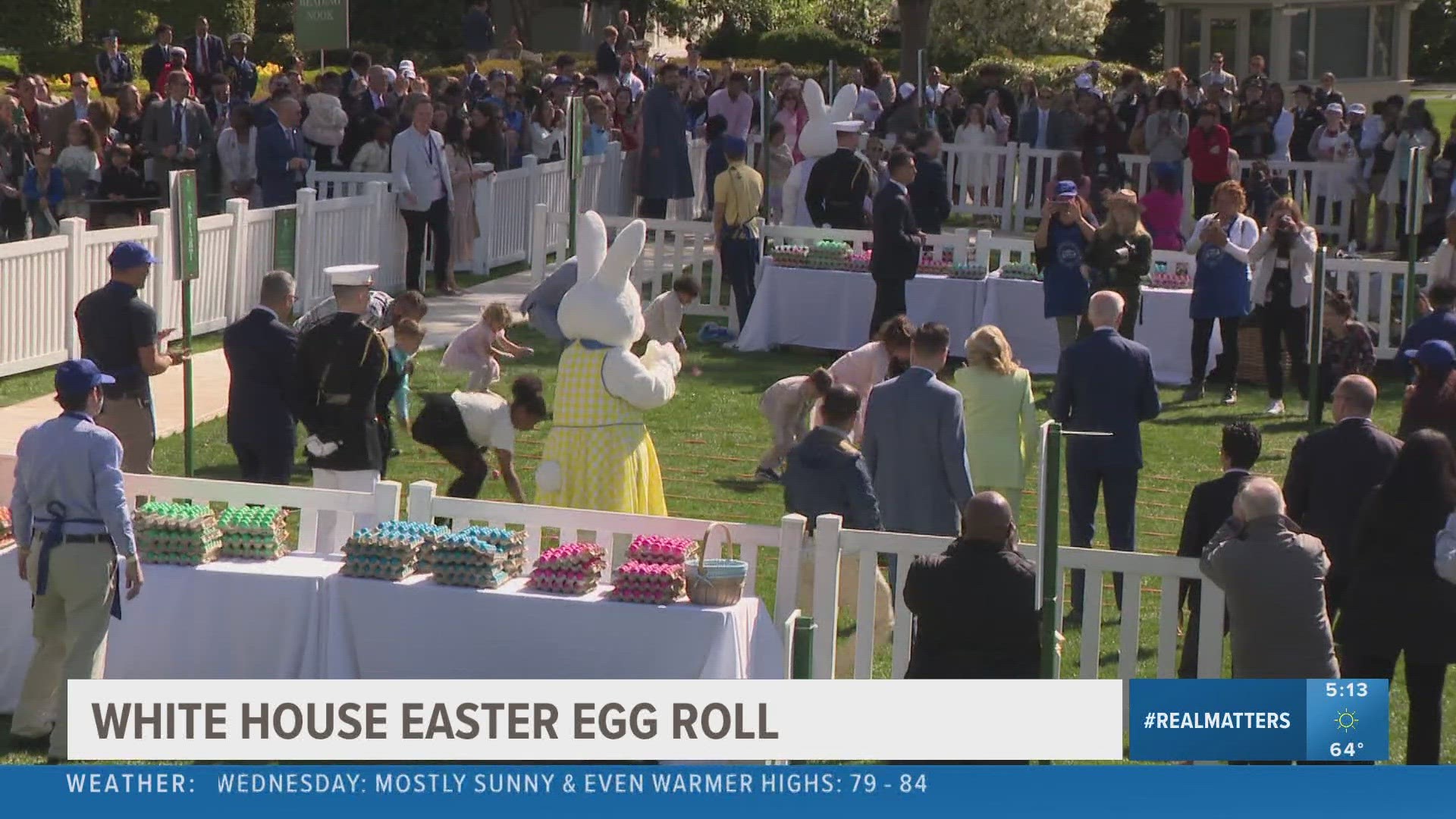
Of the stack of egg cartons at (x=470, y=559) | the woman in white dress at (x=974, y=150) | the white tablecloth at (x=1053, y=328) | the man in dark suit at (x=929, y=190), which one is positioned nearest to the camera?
the stack of egg cartons at (x=470, y=559)

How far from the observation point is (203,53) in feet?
92.6

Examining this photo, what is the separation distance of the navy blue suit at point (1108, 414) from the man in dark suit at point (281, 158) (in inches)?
430

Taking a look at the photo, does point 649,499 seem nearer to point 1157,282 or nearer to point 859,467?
point 859,467

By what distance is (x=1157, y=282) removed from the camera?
55.1 feet

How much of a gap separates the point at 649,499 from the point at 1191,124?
701 inches

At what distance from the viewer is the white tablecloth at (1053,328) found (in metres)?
16.6

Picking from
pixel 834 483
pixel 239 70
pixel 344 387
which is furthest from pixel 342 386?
pixel 239 70

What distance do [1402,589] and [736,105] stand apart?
17675 mm

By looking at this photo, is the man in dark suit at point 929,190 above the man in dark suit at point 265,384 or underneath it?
above

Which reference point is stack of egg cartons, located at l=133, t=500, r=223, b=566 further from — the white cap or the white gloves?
the white cap

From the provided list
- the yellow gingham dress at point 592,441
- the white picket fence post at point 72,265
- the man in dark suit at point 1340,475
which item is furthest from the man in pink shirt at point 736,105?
the man in dark suit at point 1340,475

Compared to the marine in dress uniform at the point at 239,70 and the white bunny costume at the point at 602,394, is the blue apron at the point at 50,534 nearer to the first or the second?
the white bunny costume at the point at 602,394

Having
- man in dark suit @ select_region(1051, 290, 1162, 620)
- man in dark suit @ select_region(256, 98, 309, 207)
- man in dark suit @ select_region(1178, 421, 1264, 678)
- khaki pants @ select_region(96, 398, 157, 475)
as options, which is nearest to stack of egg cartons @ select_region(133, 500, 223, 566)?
khaki pants @ select_region(96, 398, 157, 475)

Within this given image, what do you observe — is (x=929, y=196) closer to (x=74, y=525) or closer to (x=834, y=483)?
(x=834, y=483)
